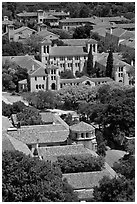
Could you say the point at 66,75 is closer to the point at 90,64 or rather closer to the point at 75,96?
the point at 90,64

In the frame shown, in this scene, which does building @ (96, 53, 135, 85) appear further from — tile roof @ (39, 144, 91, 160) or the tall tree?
tile roof @ (39, 144, 91, 160)

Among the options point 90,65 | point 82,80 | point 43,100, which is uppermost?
Answer: point 90,65

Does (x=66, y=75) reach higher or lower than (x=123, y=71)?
lower

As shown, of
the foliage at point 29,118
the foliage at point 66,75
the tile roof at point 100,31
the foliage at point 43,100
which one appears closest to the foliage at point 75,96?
the foliage at point 43,100

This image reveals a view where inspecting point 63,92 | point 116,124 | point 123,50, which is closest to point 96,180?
point 116,124

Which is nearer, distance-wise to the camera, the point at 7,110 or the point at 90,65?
the point at 7,110

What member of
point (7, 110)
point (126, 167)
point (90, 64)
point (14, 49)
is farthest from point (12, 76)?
point (126, 167)

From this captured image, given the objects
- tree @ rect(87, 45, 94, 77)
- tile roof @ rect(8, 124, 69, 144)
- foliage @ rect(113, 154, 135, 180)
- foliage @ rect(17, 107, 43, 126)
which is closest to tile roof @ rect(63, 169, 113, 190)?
foliage @ rect(113, 154, 135, 180)

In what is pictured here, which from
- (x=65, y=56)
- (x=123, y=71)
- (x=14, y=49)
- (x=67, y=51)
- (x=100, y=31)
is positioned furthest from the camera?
(x=100, y=31)

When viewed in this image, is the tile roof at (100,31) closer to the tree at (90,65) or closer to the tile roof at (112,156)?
the tree at (90,65)
